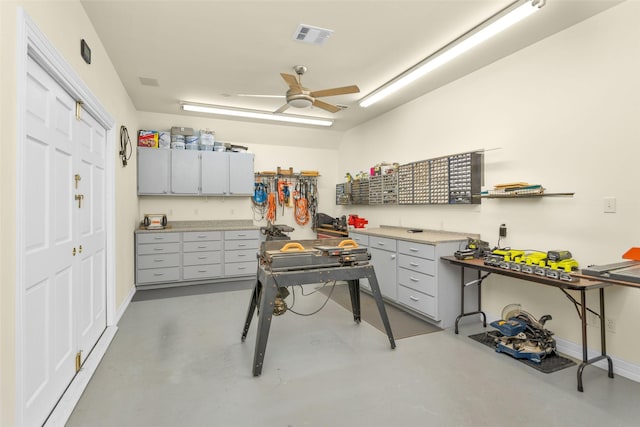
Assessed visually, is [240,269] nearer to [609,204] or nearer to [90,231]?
[90,231]

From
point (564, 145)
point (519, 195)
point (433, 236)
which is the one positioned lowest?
point (433, 236)

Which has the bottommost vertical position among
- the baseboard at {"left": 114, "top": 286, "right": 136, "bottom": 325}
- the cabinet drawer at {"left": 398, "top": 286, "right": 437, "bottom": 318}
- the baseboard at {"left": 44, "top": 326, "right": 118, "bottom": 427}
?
the baseboard at {"left": 44, "top": 326, "right": 118, "bottom": 427}

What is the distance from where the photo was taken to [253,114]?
5.50m

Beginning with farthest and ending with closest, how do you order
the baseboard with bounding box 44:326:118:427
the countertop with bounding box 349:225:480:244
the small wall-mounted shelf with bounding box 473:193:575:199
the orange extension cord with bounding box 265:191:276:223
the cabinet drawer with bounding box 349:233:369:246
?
the orange extension cord with bounding box 265:191:276:223 → the cabinet drawer with bounding box 349:233:369:246 → the countertop with bounding box 349:225:480:244 → the small wall-mounted shelf with bounding box 473:193:575:199 → the baseboard with bounding box 44:326:118:427

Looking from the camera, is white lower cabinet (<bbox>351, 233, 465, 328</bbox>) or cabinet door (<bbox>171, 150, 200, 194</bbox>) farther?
cabinet door (<bbox>171, 150, 200, 194</bbox>)

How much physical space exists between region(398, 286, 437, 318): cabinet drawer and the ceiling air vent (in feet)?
10.2

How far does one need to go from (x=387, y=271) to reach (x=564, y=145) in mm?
2483

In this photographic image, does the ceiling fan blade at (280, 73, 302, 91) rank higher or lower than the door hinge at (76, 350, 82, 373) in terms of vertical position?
higher

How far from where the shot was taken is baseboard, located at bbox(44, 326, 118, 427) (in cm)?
196

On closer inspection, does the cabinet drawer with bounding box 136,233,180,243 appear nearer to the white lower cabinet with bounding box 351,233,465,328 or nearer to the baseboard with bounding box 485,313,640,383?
the white lower cabinet with bounding box 351,233,465,328

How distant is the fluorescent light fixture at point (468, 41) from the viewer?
2.54 m

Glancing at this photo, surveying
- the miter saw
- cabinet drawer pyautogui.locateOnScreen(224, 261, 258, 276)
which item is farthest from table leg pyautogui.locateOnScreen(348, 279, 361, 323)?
cabinet drawer pyautogui.locateOnScreen(224, 261, 258, 276)

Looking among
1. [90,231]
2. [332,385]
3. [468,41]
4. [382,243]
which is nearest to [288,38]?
[468,41]

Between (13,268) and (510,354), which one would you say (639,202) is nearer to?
(510,354)
